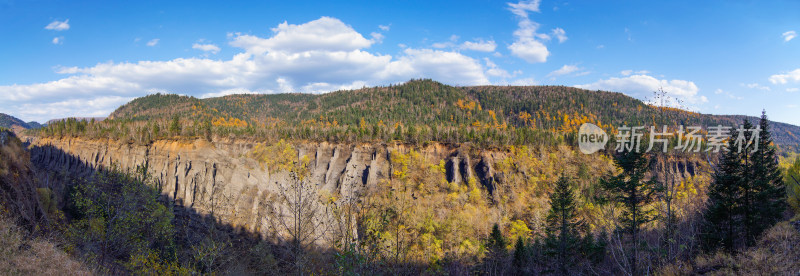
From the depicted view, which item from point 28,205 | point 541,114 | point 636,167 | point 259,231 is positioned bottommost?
point 259,231

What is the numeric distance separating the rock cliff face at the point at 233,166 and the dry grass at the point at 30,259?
39304 millimetres

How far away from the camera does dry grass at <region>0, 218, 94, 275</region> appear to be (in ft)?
42.4

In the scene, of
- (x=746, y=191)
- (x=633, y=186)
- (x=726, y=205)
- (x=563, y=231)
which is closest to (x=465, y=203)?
(x=563, y=231)

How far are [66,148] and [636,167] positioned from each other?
11097 cm

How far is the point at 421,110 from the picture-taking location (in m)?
156

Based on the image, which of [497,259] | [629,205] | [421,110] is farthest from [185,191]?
[421,110]

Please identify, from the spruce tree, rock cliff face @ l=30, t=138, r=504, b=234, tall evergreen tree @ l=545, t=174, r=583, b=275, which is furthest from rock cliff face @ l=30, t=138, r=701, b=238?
tall evergreen tree @ l=545, t=174, r=583, b=275

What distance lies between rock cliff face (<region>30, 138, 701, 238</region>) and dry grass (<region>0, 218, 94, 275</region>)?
129 ft

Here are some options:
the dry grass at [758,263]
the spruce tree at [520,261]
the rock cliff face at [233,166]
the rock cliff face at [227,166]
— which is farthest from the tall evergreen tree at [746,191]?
the rock cliff face at [227,166]

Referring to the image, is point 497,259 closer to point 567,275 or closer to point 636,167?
point 567,275

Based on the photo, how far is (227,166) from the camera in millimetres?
66062

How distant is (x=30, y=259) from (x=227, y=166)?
183 ft

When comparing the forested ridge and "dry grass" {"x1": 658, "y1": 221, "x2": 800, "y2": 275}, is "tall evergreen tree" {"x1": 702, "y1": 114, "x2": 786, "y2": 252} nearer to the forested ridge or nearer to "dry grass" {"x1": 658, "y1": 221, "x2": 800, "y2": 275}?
the forested ridge

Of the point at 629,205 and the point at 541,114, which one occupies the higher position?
the point at 541,114
